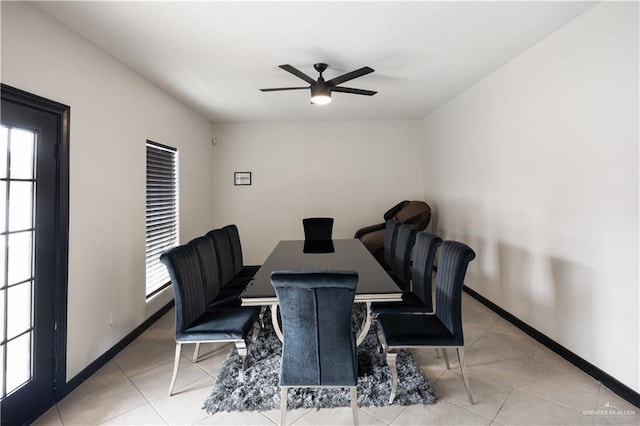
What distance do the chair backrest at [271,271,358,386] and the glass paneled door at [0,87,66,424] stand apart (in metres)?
1.65

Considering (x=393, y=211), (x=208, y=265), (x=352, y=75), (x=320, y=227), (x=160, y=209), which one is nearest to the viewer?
(x=208, y=265)

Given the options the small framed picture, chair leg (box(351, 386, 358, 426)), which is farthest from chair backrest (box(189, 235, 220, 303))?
the small framed picture

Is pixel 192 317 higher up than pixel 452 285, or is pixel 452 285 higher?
pixel 452 285

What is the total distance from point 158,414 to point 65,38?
277 cm

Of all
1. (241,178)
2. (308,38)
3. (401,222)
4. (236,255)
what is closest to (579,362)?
(401,222)

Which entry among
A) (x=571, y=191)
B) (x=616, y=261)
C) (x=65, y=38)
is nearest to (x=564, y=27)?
(x=571, y=191)

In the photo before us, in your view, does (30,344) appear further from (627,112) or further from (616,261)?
(627,112)

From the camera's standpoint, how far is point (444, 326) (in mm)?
1913

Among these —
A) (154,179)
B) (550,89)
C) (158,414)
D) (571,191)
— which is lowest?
(158,414)

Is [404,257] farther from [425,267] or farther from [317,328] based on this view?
[317,328]

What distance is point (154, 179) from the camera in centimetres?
325

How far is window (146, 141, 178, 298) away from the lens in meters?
3.14

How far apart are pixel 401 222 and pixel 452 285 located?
2666mm

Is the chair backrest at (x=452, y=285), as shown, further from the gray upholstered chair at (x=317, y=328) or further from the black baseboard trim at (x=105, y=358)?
the black baseboard trim at (x=105, y=358)
